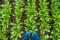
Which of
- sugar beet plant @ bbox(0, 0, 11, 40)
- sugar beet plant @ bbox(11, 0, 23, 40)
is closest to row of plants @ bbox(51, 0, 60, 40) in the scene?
sugar beet plant @ bbox(11, 0, 23, 40)

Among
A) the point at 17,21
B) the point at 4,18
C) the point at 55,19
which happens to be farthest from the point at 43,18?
the point at 4,18

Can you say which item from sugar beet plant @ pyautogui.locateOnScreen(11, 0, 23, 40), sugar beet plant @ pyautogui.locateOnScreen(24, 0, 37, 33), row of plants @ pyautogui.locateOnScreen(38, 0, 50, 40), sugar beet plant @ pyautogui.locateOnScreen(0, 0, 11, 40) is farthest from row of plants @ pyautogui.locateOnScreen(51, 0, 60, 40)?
sugar beet plant @ pyautogui.locateOnScreen(0, 0, 11, 40)

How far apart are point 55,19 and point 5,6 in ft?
1.88

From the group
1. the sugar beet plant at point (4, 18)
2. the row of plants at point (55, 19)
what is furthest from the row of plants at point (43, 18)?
the sugar beet plant at point (4, 18)

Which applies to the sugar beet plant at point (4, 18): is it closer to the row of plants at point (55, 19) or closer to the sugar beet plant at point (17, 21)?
the sugar beet plant at point (17, 21)

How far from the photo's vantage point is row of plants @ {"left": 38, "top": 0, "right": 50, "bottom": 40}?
179 centimetres

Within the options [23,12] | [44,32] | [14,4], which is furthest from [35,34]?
[14,4]

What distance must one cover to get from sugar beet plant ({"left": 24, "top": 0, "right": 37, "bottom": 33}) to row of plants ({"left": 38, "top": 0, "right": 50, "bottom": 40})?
0.08 m

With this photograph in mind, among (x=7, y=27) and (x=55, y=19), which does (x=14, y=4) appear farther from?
(x=55, y=19)

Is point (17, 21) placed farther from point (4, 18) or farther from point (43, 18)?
point (43, 18)

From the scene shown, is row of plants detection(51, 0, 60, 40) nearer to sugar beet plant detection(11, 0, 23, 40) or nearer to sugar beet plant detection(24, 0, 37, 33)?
sugar beet plant detection(24, 0, 37, 33)

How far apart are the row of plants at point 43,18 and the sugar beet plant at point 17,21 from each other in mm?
219

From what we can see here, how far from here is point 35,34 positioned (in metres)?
1.76

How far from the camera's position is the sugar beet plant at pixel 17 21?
1.78m
